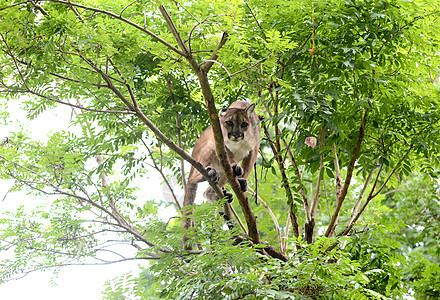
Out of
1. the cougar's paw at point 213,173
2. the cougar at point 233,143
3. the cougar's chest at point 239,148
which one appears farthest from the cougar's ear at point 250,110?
the cougar's paw at point 213,173

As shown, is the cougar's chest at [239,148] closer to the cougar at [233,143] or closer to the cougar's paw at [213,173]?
the cougar at [233,143]

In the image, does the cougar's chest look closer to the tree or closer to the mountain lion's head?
the mountain lion's head

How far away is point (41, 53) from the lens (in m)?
2.89

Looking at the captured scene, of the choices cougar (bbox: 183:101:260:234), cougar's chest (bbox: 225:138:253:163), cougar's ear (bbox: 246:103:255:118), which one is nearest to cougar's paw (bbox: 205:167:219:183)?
cougar (bbox: 183:101:260:234)

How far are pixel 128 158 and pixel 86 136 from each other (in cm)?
63

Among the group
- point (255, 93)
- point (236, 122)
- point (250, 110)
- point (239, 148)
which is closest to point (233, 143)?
point (239, 148)

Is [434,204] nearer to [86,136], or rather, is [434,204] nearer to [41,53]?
[86,136]

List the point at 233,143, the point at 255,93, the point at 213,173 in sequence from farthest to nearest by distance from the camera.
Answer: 1. the point at 255,93
2. the point at 233,143
3. the point at 213,173

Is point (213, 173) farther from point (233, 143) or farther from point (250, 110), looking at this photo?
point (250, 110)

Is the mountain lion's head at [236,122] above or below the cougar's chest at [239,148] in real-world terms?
above

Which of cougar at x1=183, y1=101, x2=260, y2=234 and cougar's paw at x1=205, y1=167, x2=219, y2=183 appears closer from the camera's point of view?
cougar's paw at x1=205, y1=167, x2=219, y2=183

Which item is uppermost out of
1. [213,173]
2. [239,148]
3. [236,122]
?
[236,122]

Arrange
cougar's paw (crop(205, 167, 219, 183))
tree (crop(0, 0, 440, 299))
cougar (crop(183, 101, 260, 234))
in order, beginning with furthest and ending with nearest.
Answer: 1. cougar (crop(183, 101, 260, 234))
2. cougar's paw (crop(205, 167, 219, 183))
3. tree (crop(0, 0, 440, 299))

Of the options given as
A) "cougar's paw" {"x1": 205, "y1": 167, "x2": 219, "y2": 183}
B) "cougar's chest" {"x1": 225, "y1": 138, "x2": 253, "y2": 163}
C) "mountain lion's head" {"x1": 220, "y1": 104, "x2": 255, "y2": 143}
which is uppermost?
"mountain lion's head" {"x1": 220, "y1": 104, "x2": 255, "y2": 143}
